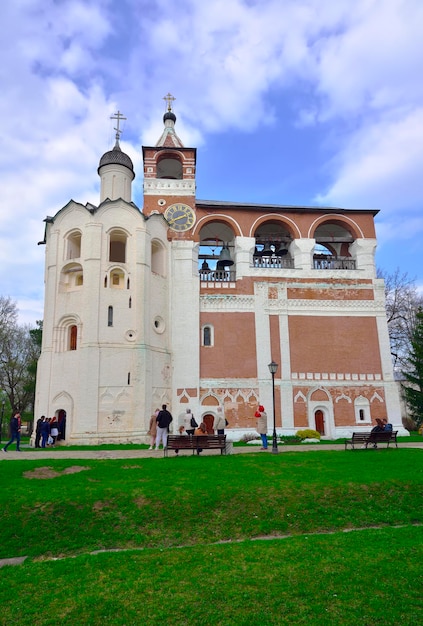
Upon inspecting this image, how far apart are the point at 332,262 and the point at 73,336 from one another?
17177 mm

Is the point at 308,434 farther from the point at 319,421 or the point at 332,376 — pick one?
the point at 332,376

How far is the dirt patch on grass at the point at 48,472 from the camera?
11.5 m

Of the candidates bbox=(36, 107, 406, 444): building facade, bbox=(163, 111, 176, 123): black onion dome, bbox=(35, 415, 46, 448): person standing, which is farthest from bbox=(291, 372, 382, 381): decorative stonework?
bbox=(163, 111, 176, 123): black onion dome

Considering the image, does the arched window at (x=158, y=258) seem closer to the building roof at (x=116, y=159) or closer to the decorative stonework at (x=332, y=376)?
the building roof at (x=116, y=159)

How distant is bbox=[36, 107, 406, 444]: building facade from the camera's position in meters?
23.0

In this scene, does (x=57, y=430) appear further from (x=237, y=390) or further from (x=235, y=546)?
(x=235, y=546)

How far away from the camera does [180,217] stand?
92.2ft

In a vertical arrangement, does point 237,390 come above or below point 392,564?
above

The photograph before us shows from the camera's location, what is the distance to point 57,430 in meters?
21.6

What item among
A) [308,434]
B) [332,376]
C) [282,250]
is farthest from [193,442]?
[282,250]

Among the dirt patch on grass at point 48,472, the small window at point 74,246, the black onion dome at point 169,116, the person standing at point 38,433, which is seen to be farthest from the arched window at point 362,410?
the black onion dome at point 169,116

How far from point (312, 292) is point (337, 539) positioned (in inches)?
845

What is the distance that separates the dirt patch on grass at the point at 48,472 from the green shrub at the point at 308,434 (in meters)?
14.8

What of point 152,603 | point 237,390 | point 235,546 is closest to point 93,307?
point 237,390
